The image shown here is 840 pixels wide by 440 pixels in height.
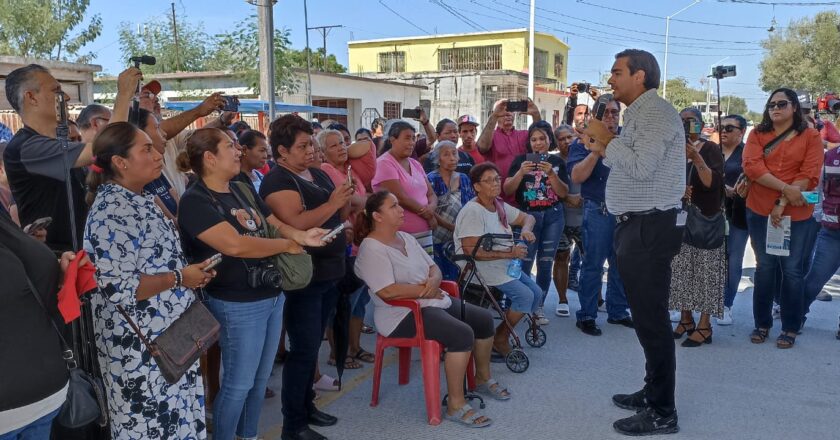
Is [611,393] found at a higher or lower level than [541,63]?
lower

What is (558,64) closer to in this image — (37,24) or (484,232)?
(37,24)

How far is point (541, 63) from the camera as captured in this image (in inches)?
1565

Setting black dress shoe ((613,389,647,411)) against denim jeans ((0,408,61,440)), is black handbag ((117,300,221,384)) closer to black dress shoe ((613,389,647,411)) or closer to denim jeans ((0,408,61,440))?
denim jeans ((0,408,61,440))

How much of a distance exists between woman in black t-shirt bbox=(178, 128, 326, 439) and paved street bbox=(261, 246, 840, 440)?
2.73 feet

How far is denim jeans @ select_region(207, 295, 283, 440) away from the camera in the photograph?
274 centimetres

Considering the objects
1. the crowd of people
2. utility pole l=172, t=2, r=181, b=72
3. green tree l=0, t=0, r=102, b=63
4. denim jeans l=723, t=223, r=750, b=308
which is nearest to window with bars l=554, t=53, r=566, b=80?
utility pole l=172, t=2, r=181, b=72

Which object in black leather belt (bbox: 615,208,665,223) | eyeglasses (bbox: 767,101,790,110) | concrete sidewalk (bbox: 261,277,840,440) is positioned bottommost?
concrete sidewalk (bbox: 261,277,840,440)

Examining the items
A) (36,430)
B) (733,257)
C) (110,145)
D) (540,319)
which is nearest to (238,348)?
(36,430)

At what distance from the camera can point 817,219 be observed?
506cm

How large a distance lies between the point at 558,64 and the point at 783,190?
132 feet

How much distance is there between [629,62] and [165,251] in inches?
101

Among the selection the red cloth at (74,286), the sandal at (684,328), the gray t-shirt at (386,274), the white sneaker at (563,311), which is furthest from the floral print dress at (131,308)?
the sandal at (684,328)

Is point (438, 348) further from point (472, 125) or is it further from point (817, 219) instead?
point (817, 219)

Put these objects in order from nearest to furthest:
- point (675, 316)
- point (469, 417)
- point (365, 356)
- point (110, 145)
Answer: point (110, 145)
point (469, 417)
point (365, 356)
point (675, 316)
